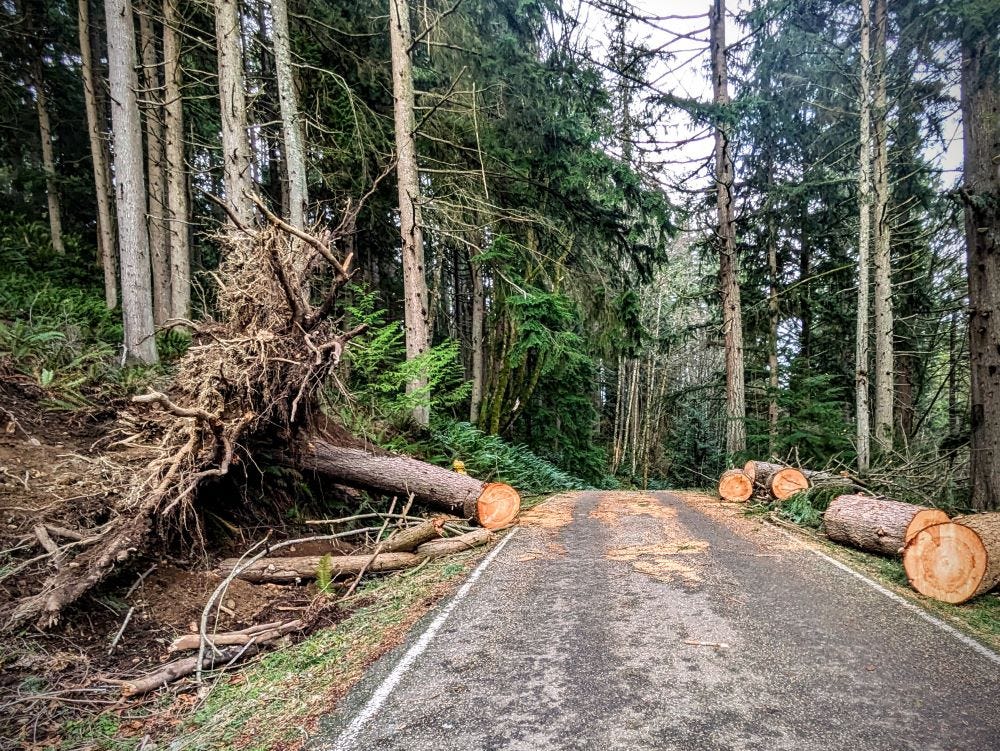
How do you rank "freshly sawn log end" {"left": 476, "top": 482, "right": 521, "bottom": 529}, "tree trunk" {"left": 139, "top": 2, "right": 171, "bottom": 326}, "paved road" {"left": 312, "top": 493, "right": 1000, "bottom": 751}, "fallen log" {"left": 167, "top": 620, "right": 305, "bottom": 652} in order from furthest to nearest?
"tree trunk" {"left": 139, "top": 2, "right": 171, "bottom": 326} < "freshly sawn log end" {"left": 476, "top": 482, "right": 521, "bottom": 529} < "fallen log" {"left": 167, "top": 620, "right": 305, "bottom": 652} < "paved road" {"left": 312, "top": 493, "right": 1000, "bottom": 751}

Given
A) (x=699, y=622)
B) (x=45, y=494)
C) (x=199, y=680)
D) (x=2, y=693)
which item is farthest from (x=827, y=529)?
(x=45, y=494)

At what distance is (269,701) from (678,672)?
2.58 meters

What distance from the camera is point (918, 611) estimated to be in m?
4.02

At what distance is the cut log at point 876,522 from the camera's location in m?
5.24

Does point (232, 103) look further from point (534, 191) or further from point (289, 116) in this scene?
point (534, 191)

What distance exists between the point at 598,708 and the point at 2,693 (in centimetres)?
360

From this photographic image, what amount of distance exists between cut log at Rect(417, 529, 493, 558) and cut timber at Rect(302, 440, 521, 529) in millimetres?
410

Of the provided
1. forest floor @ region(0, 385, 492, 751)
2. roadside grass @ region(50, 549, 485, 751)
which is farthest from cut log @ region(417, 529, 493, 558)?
roadside grass @ region(50, 549, 485, 751)

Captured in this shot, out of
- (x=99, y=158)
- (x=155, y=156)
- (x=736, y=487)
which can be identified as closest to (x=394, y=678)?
(x=736, y=487)

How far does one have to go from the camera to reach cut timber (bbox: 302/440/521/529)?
6266 mm

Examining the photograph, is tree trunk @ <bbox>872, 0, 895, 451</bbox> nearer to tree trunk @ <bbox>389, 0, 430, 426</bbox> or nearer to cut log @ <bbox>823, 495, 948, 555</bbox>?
cut log @ <bbox>823, 495, 948, 555</bbox>

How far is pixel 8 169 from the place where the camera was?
628 inches

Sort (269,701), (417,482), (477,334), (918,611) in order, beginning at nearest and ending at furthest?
(269,701) < (918,611) < (417,482) < (477,334)

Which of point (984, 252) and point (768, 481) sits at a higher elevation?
point (984, 252)
